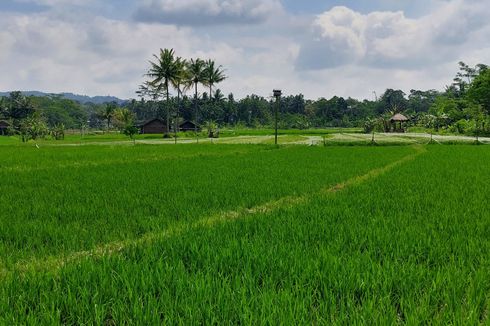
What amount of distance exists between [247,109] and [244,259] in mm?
84390

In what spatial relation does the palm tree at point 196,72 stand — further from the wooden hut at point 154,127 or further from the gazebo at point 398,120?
the gazebo at point 398,120

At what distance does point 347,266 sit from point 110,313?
69.9 inches

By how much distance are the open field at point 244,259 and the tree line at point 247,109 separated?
42.2m

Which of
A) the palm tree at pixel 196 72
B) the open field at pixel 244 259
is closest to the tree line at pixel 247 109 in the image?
the palm tree at pixel 196 72

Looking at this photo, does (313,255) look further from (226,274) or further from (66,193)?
(66,193)

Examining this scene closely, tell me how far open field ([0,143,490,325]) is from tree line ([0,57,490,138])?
42.2 meters

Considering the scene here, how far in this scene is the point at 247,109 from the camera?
284 feet

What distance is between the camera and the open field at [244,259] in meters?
2.29

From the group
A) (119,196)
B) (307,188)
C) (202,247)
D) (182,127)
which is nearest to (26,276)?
(202,247)

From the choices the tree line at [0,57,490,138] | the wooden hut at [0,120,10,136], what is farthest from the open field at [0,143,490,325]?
the wooden hut at [0,120,10,136]

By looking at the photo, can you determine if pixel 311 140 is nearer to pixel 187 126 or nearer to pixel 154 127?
pixel 187 126

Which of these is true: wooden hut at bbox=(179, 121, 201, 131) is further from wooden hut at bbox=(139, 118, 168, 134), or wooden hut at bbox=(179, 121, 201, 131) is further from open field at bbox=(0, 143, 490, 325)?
open field at bbox=(0, 143, 490, 325)

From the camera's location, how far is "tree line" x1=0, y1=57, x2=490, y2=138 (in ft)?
164

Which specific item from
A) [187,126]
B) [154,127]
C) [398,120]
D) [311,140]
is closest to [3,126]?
[154,127]
